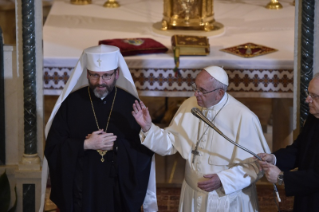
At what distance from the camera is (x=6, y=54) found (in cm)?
629

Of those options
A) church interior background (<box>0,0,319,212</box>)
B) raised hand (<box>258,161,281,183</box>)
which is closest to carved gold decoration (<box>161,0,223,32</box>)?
church interior background (<box>0,0,319,212</box>)

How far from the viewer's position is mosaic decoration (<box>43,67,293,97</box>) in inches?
277

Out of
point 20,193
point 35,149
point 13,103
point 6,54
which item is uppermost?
point 6,54

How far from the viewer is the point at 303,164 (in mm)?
4812

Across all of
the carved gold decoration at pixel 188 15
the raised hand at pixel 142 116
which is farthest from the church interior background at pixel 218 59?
the raised hand at pixel 142 116

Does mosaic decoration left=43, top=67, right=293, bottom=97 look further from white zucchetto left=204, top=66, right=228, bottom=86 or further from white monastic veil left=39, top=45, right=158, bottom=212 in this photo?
white zucchetto left=204, top=66, right=228, bottom=86

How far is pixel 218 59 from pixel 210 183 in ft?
8.44

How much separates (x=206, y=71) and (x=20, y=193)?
2.52 meters

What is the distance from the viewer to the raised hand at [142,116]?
16.0 feet

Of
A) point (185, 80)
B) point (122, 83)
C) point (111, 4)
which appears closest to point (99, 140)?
point (122, 83)

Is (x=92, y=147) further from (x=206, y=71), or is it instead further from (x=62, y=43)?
(x=62, y=43)

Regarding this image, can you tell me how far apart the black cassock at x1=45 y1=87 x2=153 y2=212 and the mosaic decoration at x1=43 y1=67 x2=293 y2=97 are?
5.78 ft

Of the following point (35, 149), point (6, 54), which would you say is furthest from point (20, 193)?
point (6, 54)

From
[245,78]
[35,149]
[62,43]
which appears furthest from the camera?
[62,43]
